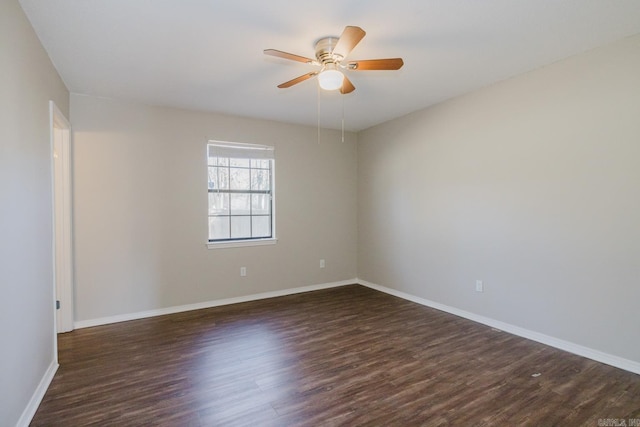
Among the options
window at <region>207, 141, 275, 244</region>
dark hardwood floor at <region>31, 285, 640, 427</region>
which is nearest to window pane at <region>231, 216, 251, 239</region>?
window at <region>207, 141, 275, 244</region>

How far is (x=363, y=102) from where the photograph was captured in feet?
12.4

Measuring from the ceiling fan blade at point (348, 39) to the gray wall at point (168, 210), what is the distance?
251 cm

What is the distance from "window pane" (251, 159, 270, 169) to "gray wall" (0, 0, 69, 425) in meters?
2.32

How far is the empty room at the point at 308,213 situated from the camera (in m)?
2.03

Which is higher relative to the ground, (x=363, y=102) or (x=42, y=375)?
(x=363, y=102)

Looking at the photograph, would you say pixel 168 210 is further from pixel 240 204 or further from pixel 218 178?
pixel 240 204

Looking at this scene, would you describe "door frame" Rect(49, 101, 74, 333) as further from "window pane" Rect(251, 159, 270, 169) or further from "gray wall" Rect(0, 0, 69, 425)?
"window pane" Rect(251, 159, 270, 169)

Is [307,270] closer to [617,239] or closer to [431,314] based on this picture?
[431,314]

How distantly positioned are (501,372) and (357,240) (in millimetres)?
3089

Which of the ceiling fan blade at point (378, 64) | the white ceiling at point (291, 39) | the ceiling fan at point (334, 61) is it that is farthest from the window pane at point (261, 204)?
the ceiling fan blade at point (378, 64)

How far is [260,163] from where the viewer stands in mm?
4566

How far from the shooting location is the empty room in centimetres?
203

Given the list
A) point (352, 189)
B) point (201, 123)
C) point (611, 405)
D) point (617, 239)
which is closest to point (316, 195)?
point (352, 189)

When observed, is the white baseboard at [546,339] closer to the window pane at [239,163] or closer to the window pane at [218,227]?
the window pane at [218,227]
